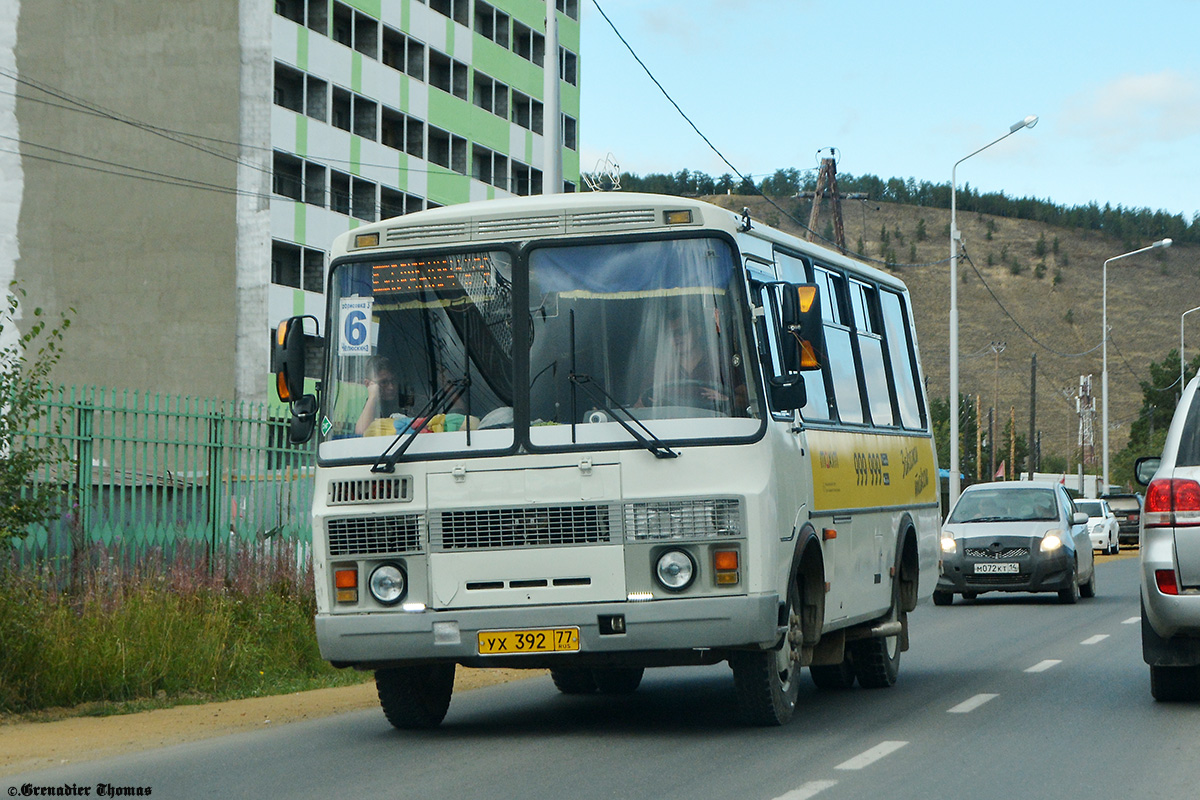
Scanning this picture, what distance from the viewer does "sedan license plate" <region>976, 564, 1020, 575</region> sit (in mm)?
24406

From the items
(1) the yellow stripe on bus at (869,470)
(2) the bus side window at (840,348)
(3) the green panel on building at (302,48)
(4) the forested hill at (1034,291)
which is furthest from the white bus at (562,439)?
(4) the forested hill at (1034,291)

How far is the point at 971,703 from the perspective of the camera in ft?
40.3

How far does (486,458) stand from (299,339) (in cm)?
133

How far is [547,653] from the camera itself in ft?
32.2

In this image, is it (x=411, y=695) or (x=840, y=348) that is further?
(x=840, y=348)

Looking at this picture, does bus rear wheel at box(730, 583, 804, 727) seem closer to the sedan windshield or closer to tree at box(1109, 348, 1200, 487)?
the sedan windshield

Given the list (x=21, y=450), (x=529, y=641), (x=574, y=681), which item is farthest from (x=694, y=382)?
(x=21, y=450)

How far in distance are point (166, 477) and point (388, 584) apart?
581cm

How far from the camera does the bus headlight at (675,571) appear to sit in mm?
9750

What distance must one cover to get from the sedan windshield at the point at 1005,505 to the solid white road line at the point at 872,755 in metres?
15.6

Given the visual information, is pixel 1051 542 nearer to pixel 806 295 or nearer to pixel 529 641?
pixel 806 295

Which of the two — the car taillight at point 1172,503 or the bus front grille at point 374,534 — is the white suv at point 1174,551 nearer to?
the car taillight at point 1172,503

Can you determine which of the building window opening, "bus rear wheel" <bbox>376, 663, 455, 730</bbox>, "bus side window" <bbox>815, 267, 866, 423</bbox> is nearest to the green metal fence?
"bus rear wheel" <bbox>376, 663, 455, 730</bbox>

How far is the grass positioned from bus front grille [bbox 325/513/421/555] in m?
2.98
